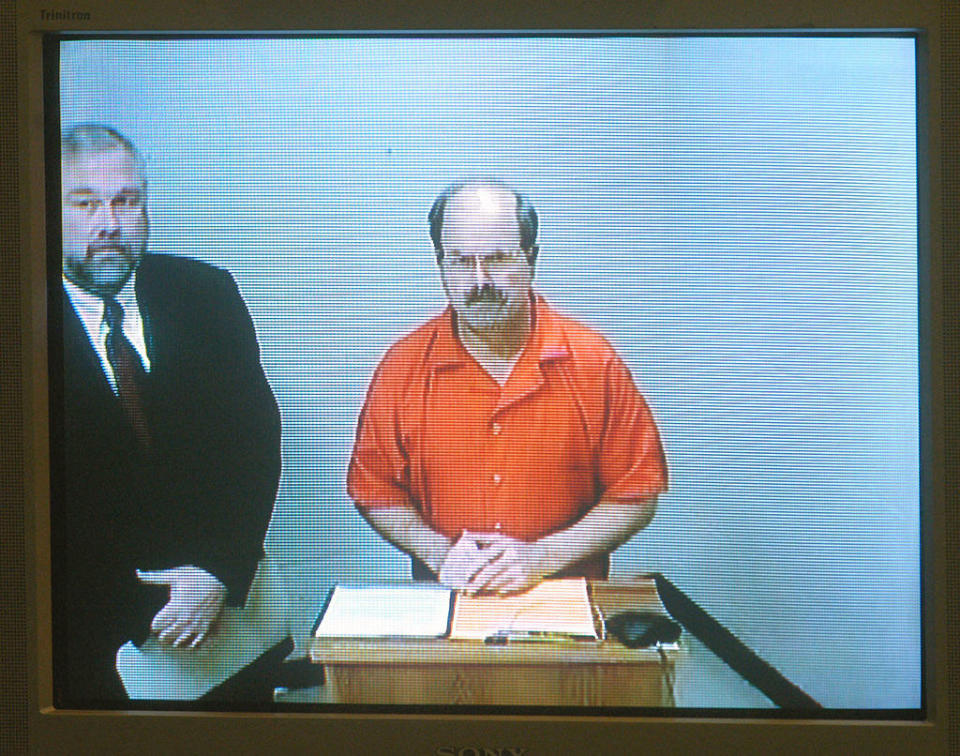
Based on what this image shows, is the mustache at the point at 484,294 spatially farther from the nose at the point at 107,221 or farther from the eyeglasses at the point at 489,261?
the nose at the point at 107,221

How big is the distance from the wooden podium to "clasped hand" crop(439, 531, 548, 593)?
0.08 m

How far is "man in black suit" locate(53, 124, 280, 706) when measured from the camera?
129 centimetres

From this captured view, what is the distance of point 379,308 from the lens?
1274 millimetres

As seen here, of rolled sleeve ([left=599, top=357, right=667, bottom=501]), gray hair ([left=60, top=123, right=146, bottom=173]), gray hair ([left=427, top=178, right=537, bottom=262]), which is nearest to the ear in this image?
gray hair ([left=427, top=178, right=537, bottom=262])

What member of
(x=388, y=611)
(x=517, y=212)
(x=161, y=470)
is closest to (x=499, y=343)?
(x=517, y=212)

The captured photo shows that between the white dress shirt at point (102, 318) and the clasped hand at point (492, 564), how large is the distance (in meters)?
0.54

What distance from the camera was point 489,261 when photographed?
1.27m

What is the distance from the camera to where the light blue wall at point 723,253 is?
125 cm

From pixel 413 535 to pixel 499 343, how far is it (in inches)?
12.0

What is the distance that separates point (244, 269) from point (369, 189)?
0.22 metres

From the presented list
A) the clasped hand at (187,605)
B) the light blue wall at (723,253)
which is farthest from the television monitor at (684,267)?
the clasped hand at (187,605)

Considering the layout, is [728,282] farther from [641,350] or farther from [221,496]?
[221,496]

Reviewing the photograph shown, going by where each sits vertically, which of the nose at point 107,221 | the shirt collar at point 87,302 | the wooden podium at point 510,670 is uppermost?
the nose at point 107,221

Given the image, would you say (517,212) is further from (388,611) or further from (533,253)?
(388,611)
